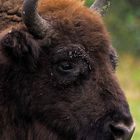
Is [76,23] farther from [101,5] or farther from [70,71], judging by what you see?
[101,5]

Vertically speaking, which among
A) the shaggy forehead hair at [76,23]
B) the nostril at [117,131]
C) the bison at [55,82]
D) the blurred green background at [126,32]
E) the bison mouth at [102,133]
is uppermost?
the shaggy forehead hair at [76,23]

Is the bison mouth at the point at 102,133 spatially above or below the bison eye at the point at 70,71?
below

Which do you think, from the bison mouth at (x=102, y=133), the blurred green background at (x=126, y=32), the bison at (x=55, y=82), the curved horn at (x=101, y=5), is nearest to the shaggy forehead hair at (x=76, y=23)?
the bison at (x=55, y=82)

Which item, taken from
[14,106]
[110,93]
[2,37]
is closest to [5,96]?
[14,106]

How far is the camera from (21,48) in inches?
229

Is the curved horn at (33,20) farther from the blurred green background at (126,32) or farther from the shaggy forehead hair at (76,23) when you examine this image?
the blurred green background at (126,32)

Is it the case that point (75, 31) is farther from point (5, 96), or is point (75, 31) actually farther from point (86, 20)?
point (5, 96)

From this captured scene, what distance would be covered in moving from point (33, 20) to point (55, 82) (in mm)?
548

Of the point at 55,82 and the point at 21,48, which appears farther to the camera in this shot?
the point at 55,82

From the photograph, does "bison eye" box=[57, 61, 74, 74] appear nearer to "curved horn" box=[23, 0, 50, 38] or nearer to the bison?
the bison

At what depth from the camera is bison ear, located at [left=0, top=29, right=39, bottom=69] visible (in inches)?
227

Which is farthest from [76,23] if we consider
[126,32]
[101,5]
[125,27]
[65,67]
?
[125,27]

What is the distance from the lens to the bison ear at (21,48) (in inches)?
227

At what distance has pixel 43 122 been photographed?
5.98m
